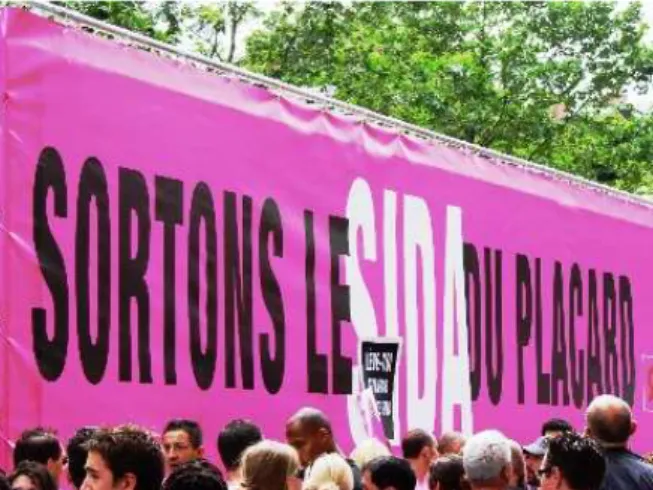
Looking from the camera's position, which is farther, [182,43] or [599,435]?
[182,43]

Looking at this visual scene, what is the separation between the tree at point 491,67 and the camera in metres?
29.9

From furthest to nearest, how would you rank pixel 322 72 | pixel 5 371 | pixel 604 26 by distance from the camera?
1. pixel 604 26
2. pixel 322 72
3. pixel 5 371

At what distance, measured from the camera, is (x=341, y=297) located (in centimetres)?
1052

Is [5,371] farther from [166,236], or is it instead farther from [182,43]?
[182,43]

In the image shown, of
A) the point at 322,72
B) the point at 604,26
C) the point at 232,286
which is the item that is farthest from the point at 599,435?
the point at 604,26

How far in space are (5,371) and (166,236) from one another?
1.49 metres

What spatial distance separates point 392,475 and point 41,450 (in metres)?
1.50

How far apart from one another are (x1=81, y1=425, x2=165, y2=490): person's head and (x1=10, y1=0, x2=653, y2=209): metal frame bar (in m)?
3.51

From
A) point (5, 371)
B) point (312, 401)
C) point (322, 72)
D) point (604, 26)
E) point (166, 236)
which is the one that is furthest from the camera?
point (604, 26)

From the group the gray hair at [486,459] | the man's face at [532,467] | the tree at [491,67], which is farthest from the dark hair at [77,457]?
the tree at [491,67]

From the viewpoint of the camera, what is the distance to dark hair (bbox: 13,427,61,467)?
7.30 metres

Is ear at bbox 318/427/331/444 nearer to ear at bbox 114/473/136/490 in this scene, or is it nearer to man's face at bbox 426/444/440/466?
man's face at bbox 426/444/440/466

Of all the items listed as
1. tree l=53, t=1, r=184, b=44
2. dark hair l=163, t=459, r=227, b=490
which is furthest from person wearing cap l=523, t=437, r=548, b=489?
tree l=53, t=1, r=184, b=44

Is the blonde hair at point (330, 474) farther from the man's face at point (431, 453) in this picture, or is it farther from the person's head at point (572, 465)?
the man's face at point (431, 453)
